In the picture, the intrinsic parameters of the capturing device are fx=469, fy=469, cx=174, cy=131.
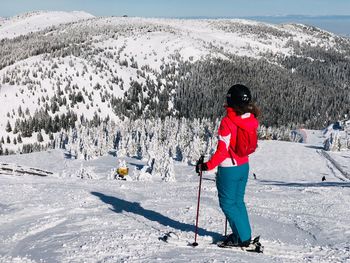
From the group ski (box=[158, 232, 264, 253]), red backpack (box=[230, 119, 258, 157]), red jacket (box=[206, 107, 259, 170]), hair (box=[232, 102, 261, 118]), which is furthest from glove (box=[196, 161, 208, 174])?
ski (box=[158, 232, 264, 253])

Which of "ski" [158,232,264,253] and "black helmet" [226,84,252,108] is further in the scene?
"ski" [158,232,264,253]

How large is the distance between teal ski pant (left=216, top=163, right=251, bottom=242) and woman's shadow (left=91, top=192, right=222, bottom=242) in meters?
0.94

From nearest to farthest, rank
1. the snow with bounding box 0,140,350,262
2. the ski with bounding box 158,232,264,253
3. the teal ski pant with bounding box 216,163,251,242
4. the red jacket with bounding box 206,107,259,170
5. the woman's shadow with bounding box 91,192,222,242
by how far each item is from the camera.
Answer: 1. the red jacket with bounding box 206,107,259,170
2. the teal ski pant with bounding box 216,163,251,242
3. the snow with bounding box 0,140,350,262
4. the ski with bounding box 158,232,264,253
5. the woman's shadow with bounding box 91,192,222,242

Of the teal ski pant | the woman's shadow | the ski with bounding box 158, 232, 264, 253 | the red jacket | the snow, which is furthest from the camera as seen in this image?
the woman's shadow

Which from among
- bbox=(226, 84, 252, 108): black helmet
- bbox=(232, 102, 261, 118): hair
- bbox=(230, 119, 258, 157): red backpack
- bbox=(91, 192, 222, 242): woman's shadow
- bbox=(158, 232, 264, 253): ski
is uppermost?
bbox=(226, 84, 252, 108): black helmet

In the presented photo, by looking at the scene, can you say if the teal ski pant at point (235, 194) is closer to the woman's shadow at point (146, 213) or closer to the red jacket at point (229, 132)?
the red jacket at point (229, 132)

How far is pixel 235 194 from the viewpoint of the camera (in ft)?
31.1

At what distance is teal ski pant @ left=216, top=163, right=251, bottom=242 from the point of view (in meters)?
9.29

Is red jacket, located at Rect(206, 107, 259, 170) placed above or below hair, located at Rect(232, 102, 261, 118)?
below

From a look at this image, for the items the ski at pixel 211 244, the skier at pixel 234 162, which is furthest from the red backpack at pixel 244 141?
the ski at pixel 211 244

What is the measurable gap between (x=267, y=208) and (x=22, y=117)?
418 feet

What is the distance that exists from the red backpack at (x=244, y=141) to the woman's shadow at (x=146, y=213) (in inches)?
95.5

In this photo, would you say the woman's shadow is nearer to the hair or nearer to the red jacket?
the red jacket

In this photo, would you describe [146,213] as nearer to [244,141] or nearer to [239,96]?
[244,141]
